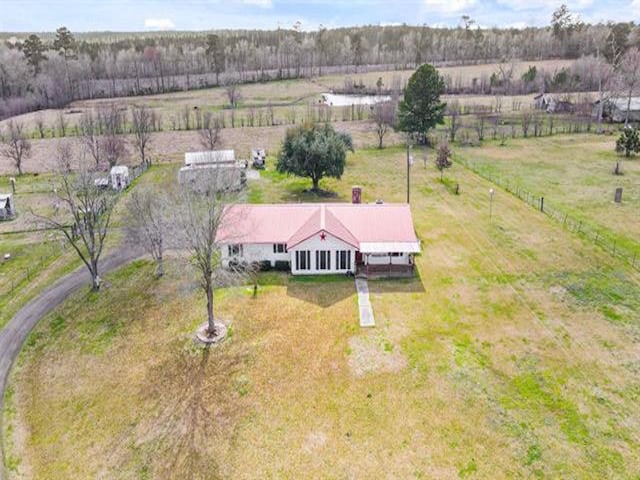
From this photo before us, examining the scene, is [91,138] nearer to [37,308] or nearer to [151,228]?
[151,228]

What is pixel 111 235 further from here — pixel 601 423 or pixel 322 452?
pixel 601 423

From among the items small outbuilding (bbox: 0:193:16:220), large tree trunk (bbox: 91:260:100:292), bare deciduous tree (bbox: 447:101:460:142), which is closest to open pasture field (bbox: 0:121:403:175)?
bare deciduous tree (bbox: 447:101:460:142)

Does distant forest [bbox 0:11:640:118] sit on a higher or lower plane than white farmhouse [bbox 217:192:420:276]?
higher

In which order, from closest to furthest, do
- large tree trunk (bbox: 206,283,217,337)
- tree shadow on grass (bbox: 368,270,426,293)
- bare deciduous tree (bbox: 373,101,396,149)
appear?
1. large tree trunk (bbox: 206,283,217,337)
2. tree shadow on grass (bbox: 368,270,426,293)
3. bare deciduous tree (bbox: 373,101,396,149)

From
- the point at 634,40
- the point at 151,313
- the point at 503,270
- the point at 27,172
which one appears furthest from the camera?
the point at 634,40

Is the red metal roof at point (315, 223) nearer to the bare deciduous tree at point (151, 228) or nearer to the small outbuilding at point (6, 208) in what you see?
the bare deciduous tree at point (151, 228)

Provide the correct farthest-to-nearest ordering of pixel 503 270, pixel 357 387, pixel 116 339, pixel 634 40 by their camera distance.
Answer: pixel 634 40 → pixel 503 270 → pixel 116 339 → pixel 357 387

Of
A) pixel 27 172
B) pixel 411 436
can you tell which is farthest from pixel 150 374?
pixel 27 172

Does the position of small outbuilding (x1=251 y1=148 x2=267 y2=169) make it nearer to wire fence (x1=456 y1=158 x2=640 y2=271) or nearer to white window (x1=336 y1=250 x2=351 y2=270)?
wire fence (x1=456 y1=158 x2=640 y2=271)
